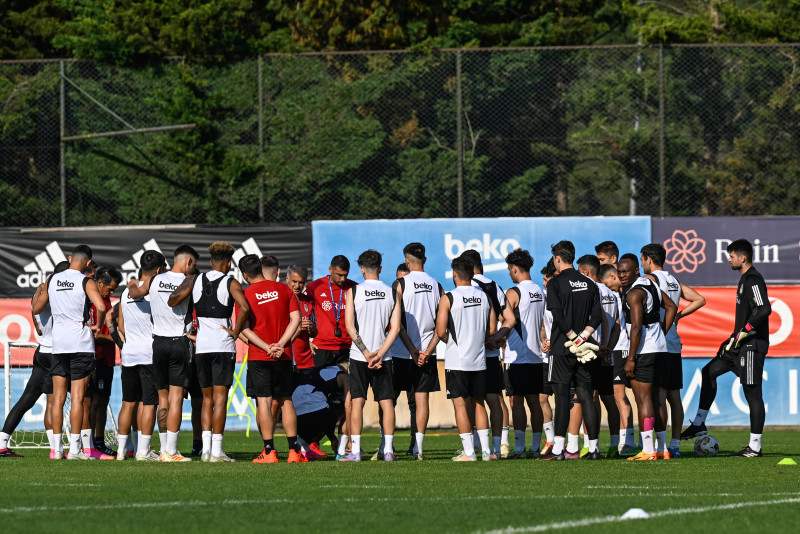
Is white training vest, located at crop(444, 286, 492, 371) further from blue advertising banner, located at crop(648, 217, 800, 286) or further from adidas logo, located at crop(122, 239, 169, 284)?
adidas logo, located at crop(122, 239, 169, 284)

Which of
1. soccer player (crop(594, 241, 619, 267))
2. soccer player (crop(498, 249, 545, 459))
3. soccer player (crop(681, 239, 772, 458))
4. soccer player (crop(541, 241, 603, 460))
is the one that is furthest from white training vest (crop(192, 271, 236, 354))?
soccer player (crop(681, 239, 772, 458))

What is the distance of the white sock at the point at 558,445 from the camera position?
12492 millimetres

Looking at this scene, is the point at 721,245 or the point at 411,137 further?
the point at 411,137

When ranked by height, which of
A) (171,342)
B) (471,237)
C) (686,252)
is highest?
(471,237)

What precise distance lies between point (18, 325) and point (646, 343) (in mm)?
11036

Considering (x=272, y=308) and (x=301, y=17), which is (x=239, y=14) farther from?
(x=272, y=308)

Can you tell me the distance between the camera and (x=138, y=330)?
13031 mm

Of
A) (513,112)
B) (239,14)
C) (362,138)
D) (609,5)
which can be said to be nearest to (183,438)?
(362,138)

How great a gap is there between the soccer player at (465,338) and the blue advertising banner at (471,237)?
632 centimetres

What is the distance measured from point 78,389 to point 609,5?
18.2 metres

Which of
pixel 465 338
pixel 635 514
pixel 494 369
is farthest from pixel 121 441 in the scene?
pixel 635 514

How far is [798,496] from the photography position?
28.8ft

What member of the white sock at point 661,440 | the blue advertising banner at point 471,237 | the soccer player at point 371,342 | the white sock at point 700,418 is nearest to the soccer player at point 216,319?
the soccer player at point 371,342

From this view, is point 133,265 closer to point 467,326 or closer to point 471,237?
point 471,237
